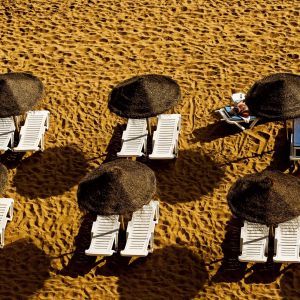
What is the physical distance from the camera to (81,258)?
18359mm

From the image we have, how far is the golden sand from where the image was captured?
17.9 m

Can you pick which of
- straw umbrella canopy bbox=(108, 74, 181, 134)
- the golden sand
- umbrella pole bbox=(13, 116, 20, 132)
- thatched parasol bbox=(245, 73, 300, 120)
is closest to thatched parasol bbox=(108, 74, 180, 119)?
straw umbrella canopy bbox=(108, 74, 181, 134)

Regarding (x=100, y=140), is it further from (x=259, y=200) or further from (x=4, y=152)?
(x=259, y=200)

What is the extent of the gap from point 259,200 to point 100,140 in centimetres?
491

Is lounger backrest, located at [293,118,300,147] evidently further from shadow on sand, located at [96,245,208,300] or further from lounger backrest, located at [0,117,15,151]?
lounger backrest, located at [0,117,15,151]

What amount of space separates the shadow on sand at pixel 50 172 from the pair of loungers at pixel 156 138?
1.08 m

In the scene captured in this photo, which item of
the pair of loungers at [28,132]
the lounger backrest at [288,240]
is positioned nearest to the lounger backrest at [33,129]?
the pair of loungers at [28,132]


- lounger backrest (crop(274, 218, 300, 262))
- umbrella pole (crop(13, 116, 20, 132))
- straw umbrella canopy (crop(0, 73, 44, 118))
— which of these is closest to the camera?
lounger backrest (crop(274, 218, 300, 262))

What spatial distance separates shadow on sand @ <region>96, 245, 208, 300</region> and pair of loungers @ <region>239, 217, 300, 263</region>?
971mm

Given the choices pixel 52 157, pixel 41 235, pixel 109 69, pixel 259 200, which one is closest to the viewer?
pixel 259 200

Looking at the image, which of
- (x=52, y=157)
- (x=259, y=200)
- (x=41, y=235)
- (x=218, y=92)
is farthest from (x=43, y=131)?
(x=259, y=200)

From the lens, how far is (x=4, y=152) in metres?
20.8

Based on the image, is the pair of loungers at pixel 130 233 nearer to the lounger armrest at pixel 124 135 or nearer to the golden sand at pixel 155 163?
the golden sand at pixel 155 163

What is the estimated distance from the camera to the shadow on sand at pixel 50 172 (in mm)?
19797
